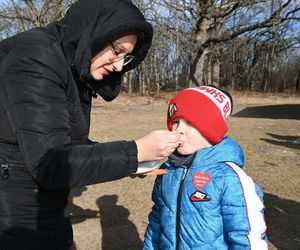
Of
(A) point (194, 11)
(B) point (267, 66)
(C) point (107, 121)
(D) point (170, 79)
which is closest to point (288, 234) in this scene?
(C) point (107, 121)

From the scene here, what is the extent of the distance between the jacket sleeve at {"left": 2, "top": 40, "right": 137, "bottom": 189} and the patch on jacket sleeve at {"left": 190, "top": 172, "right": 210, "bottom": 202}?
59 centimetres

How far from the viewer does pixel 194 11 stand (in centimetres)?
2014

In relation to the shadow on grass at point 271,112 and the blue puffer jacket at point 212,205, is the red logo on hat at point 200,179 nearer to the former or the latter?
the blue puffer jacket at point 212,205

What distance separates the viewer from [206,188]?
7.04ft

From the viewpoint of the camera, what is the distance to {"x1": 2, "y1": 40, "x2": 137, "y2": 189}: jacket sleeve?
160 centimetres

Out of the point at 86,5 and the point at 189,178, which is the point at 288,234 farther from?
the point at 86,5

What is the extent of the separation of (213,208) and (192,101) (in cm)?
57

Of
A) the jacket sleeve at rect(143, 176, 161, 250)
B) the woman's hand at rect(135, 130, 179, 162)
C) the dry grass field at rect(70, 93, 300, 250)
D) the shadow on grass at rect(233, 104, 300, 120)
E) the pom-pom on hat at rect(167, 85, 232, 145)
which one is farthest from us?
the shadow on grass at rect(233, 104, 300, 120)

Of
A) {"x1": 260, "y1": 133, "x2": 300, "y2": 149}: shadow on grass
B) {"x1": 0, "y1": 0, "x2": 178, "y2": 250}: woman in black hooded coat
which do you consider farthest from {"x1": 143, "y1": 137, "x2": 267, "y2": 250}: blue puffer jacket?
{"x1": 260, "y1": 133, "x2": 300, "y2": 149}: shadow on grass

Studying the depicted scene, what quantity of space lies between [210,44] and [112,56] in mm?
20347

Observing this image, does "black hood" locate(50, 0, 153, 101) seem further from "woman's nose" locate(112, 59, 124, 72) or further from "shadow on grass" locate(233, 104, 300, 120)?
"shadow on grass" locate(233, 104, 300, 120)

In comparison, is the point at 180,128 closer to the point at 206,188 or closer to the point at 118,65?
the point at 206,188

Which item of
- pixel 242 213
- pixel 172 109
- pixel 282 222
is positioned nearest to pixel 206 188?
pixel 242 213

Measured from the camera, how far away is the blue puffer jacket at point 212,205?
6.69 feet
